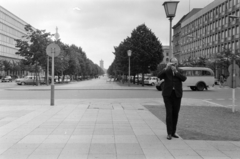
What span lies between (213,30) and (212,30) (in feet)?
1.99

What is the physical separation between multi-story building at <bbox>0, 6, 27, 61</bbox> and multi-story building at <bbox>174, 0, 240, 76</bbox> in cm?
5965

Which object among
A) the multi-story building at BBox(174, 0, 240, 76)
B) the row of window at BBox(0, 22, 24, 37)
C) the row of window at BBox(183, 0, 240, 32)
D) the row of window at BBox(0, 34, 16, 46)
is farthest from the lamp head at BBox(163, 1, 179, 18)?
the row of window at BBox(0, 22, 24, 37)

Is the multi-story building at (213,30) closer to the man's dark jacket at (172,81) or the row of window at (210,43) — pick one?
the row of window at (210,43)

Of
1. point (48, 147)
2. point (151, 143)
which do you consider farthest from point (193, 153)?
point (48, 147)

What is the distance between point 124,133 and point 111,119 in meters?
2.11

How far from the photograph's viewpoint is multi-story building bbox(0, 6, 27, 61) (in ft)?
273

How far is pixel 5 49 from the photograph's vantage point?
281ft

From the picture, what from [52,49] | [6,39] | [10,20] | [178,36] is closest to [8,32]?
[6,39]

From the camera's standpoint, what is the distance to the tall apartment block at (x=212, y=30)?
52.7 meters

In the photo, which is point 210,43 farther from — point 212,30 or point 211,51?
point 212,30

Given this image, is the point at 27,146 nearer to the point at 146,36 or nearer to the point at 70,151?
the point at 70,151

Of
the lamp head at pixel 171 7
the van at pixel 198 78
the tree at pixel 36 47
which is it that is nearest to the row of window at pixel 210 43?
the van at pixel 198 78

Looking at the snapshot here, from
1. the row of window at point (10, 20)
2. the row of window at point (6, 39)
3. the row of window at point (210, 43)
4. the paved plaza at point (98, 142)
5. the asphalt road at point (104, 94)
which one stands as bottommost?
the asphalt road at point (104, 94)

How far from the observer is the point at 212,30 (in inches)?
2499
